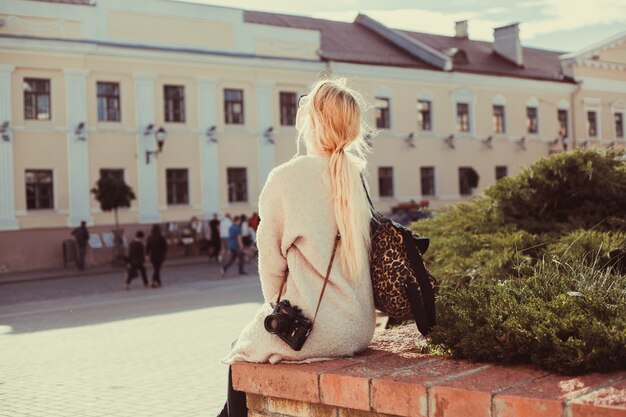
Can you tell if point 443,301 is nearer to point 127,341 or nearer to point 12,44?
point 127,341

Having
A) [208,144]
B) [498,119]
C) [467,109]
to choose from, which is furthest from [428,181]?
[208,144]

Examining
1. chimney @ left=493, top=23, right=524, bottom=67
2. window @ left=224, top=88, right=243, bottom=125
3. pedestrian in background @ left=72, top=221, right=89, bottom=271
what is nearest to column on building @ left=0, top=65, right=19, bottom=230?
pedestrian in background @ left=72, top=221, right=89, bottom=271

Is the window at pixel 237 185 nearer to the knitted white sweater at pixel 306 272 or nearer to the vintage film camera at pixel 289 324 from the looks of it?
the knitted white sweater at pixel 306 272

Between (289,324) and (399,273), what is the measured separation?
1.85 ft

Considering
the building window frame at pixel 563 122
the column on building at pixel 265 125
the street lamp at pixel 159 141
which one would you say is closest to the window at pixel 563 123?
the building window frame at pixel 563 122

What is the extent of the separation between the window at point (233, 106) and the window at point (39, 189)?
7526 millimetres

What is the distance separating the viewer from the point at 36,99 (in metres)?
31.1

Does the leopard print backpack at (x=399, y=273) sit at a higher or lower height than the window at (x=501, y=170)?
lower

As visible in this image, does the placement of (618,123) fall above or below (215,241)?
above

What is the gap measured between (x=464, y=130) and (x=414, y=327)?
39.4 m

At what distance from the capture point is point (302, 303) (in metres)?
4.00

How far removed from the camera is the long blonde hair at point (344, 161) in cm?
402

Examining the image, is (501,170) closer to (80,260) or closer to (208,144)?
(208,144)

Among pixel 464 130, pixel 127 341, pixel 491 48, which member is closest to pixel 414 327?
pixel 127 341
